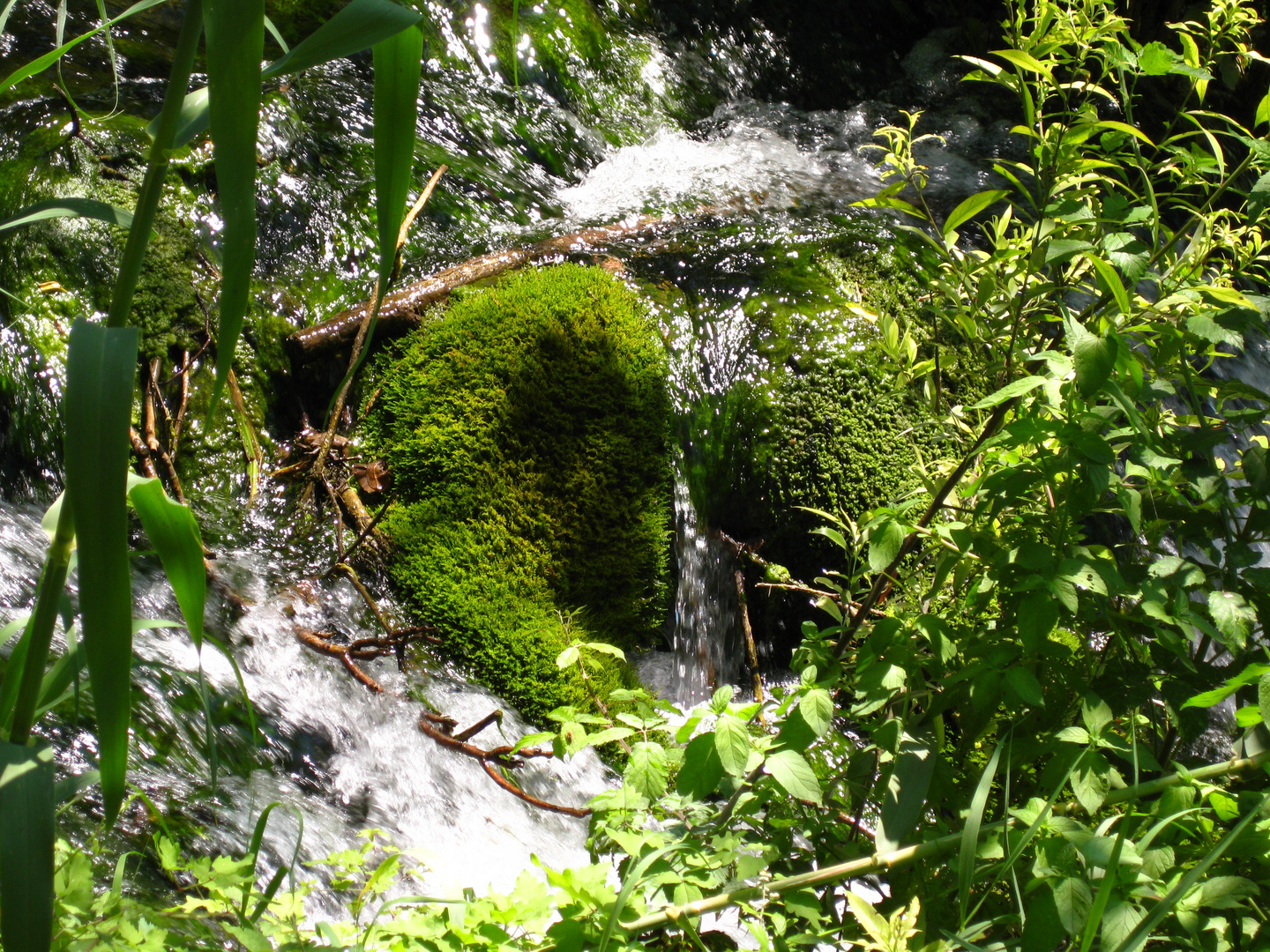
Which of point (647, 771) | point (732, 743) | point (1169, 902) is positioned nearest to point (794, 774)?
point (732, 743)

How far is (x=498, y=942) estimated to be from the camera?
3.41 ft

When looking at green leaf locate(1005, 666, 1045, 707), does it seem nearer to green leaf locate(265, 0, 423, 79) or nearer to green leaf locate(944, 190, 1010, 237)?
green leaf locate(944, 190, 1010, 237)

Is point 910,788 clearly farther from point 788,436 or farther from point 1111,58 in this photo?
point 788,436

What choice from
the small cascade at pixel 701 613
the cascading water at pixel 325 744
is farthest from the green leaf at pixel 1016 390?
the small cascade at pixel 701 613

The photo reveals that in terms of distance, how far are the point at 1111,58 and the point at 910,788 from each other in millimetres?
1092

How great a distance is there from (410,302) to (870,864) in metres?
3.04

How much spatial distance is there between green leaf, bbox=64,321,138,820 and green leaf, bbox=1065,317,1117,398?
3.56ft

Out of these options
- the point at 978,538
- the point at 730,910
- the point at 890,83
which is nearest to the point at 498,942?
the point at 978,538

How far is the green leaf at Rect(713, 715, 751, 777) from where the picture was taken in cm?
112

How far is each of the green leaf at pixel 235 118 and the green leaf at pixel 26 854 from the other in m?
0.33

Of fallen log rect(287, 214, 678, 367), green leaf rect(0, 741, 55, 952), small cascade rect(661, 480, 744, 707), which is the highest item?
fallen log rect(287, 214, 678, 367)

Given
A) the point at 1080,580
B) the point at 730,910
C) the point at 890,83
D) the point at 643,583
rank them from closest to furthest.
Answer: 1. the point at 1080,580
2. the point at 730,910
3. the point at 643,583
4. the point at 890,83

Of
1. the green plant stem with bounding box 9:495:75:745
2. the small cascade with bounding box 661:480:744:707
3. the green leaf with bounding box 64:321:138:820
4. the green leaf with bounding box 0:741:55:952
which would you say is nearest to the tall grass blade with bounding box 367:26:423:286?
the green leaf with bounding box 64:321:138:820

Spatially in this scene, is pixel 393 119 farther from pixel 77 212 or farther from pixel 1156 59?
pixel 1156 59
